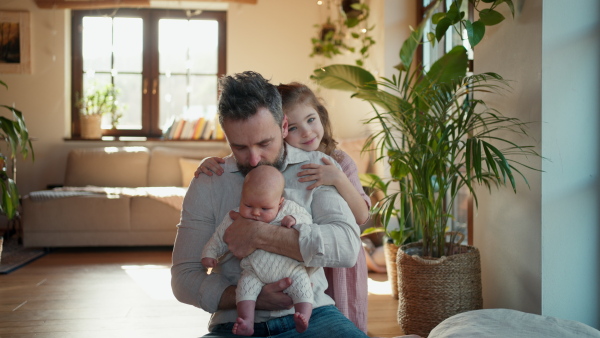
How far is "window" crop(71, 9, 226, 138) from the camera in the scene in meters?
6.62

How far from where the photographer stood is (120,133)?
22.0 feet

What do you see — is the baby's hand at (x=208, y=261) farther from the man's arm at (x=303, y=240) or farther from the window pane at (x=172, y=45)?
the window pane at (x=172, y=45)

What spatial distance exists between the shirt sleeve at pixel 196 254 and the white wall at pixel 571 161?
4.41 ft

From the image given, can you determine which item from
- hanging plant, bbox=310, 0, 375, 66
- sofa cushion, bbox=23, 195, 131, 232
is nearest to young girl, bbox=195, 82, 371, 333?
hanging plant, bbox=310, 0, 375, 66

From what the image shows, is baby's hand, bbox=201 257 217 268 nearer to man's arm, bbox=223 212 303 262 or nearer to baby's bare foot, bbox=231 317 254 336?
man's arm, bbox=223 212 303 262

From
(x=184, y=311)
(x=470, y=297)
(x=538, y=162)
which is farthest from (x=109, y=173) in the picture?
(x=538, y=162)

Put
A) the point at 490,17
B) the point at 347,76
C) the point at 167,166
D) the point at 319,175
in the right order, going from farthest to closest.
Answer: the point at 167,166, the point at 347,76, the point at 490,17, the point at 319,175

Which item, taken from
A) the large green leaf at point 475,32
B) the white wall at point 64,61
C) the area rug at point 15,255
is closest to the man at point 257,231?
the large green leaf at point 475,32

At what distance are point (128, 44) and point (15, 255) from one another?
2.59m

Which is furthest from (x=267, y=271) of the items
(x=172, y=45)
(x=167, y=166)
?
(x=172, y=45)

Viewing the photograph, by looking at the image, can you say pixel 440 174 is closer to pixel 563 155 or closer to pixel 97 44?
pixel 563 155

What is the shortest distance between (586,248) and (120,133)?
528 cm

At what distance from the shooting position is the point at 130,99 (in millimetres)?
6699

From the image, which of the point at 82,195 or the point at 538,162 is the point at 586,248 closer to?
the point at 538,162
